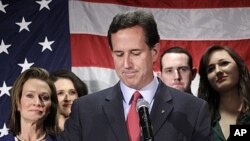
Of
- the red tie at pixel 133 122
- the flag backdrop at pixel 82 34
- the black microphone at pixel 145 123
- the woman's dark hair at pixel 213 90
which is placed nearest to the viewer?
the black microphone at pixel 145 123

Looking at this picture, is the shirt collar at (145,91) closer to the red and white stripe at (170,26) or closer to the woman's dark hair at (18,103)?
the woman's dark hair at (18,103)

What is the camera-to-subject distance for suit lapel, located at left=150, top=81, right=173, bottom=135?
1.20m

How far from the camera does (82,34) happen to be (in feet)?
10.6

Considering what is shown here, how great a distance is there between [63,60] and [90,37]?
260mm

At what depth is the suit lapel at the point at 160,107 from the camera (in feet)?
3.93

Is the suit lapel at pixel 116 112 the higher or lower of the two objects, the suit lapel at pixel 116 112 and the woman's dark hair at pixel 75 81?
the lower

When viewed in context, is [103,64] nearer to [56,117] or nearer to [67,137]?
[56,117]

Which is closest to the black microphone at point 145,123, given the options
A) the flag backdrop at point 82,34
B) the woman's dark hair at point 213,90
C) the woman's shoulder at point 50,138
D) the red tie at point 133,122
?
the red tie at point 133,122

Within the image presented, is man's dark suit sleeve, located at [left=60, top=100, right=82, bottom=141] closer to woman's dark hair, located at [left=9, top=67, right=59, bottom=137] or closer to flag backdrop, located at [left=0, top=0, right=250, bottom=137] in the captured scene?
woman's dark hair, located at [left=9, top=67, right=59, bottom=137]

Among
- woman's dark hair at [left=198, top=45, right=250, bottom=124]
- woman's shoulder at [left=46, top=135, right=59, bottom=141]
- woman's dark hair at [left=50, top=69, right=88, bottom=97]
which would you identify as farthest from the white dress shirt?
woman's dark hair at [left=50, top=69, right=88, bottom=97]

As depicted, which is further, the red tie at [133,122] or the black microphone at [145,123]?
the red tie at [133,122]

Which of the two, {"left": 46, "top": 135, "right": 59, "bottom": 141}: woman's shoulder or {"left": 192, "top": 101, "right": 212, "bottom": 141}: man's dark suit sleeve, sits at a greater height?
{"left": 192, "top": 101, "right": 212, "bottom": 141}: man's dark suit sleeve

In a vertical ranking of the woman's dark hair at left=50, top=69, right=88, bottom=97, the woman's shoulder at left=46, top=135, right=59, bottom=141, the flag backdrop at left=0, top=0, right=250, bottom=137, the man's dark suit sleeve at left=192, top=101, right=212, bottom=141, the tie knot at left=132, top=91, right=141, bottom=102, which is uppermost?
the flag backdrop at left=0, top=0, right=250, bottom=137

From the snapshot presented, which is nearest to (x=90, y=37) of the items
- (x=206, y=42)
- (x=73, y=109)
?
(x=206, y=42)
